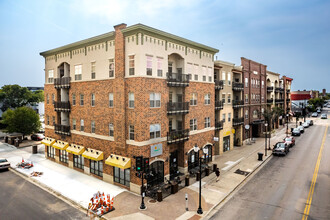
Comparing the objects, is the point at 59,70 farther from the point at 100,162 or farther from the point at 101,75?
the point at 100,162

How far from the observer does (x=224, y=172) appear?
25359mm

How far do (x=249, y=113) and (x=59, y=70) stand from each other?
35.5m

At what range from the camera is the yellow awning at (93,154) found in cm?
2335

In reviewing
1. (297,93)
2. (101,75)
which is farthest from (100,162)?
(297,93)

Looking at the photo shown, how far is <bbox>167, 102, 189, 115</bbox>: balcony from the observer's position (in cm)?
2241

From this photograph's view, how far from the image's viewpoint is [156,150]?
21172mm

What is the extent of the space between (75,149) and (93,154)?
12.9ft

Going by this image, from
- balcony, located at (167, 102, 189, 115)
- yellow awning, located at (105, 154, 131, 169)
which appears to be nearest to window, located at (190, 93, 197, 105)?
balcony, located at (167, 102, 189, 115)

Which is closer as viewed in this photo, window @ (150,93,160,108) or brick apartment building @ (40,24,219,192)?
brick apartment building @ (40,24,219,192)

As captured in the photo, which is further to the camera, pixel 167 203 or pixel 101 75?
pixel 101 75

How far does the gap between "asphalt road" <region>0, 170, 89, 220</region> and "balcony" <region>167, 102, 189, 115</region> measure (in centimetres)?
1230

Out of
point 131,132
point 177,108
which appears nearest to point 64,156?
point 131,132

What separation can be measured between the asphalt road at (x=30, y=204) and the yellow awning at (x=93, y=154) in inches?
209

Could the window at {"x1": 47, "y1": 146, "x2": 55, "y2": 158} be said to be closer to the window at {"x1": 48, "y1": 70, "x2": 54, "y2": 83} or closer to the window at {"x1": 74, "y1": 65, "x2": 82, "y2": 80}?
the window at {"x1": 48, "y1": 70, "x2": 54, "y2": 83}
